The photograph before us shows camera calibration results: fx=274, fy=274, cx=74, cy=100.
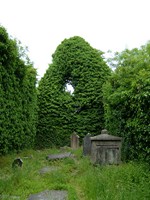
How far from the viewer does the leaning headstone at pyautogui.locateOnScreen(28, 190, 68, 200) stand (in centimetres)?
507

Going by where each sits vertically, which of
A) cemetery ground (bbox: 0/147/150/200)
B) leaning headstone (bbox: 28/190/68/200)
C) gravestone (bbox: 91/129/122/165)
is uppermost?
gravestone (bbox: 91/129/122/165)

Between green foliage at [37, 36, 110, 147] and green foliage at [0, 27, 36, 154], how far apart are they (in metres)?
5.89

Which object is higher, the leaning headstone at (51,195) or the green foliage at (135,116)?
the green foliage at (135,116)

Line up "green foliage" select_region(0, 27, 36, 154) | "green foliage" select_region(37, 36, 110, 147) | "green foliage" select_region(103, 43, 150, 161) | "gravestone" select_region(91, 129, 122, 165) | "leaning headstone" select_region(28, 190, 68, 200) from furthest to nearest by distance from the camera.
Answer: "green foliage" select_region(37, 36, 110, 147)
"green foliage" select_region(0, 27, 36, 154)
"gravestone" select_region(91, 129, 122, 165)
"green foliage" select_region(103, 43, 150, 161)
"leaning headstone" select_region(28, 190, 68, 200)

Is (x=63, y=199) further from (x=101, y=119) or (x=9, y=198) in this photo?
(x=101, y=119)

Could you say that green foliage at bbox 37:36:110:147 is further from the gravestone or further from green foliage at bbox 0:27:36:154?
the gravestone

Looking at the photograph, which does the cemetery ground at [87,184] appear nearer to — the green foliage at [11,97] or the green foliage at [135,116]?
the green foliage at [135,116]

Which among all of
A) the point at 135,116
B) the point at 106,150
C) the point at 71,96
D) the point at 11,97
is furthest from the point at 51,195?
the point at 71,96

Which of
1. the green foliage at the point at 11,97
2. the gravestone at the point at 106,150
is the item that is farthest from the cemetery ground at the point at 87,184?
the green foliage at the point at 11,97

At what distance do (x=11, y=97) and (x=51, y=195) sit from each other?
15.5ft

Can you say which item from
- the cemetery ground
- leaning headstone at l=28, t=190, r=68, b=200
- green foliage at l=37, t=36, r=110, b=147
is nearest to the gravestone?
the cemetery ground

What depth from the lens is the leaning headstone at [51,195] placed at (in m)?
5.07

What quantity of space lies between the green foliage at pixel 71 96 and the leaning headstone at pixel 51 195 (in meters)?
11.9

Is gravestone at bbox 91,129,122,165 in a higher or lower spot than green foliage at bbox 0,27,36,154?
lower
